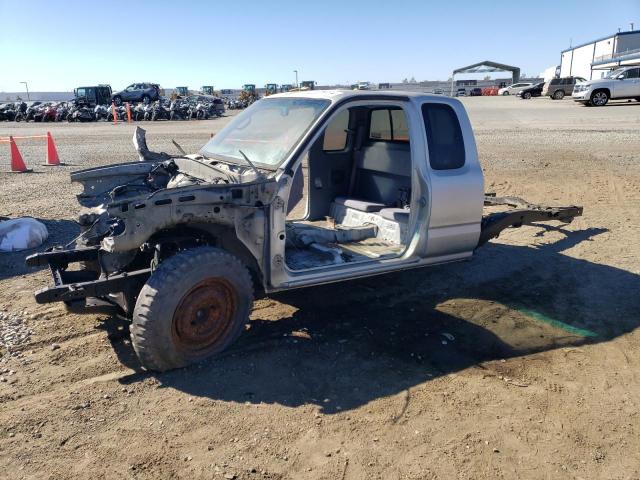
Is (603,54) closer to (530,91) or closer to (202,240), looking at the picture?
(530,91)

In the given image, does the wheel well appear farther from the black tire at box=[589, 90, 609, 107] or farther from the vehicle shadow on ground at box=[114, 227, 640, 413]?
the black tire at box=[589, 90, 609, 107]

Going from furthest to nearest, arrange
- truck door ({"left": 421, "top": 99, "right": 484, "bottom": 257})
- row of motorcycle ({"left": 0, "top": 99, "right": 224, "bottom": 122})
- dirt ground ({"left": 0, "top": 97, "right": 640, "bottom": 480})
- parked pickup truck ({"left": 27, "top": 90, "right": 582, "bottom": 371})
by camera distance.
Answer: row of motorcycle ({"left": 0, "top": 99, "right": 224, "bottom": 122}) < truck door ({"left": 421, "top": 99, "right": 484, "bottom": 257}) < parked pickup truck ({"left": 27, "top": 90, "right": 582, "bottom": 371}) < dirt ground ({"left": 0, "top": 97, "right": 640, "bottom": 480})

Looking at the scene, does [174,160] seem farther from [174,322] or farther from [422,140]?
[422,140]

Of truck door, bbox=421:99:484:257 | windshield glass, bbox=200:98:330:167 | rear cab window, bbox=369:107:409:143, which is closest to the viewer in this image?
windshield glass, bbox=200:98:330:167

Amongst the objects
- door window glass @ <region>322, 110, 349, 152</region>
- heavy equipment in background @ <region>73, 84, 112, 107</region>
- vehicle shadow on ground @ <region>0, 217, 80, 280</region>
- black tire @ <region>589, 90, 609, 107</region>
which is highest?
heavy equipment in background @ <region>73, 84, 112, 107</region>

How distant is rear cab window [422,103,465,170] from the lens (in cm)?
504

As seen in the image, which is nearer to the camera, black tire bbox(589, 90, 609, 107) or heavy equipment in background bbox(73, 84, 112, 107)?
black tire bbox(589, 90, 609, 107)

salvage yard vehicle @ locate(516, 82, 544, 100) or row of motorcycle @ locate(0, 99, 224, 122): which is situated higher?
salvage yard vehicle @ locate(516, 82, 544, 100)

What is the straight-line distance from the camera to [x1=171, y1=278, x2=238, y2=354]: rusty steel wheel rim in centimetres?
375

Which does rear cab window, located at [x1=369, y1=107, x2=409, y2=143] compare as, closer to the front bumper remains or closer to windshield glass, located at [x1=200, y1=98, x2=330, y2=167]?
windshield glass, located at [x1=200, y1=98, x2=330, y2=167]

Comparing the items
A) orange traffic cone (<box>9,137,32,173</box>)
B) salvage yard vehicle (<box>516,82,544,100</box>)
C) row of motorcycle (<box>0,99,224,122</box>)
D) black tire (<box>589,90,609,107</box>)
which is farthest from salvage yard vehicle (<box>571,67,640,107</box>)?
orange traffic cone (<box>9,137,32,173</box>)

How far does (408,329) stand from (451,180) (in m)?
1.49

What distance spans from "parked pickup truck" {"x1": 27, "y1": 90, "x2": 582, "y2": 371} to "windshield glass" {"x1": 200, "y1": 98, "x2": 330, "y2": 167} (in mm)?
15

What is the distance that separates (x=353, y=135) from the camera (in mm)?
6324
